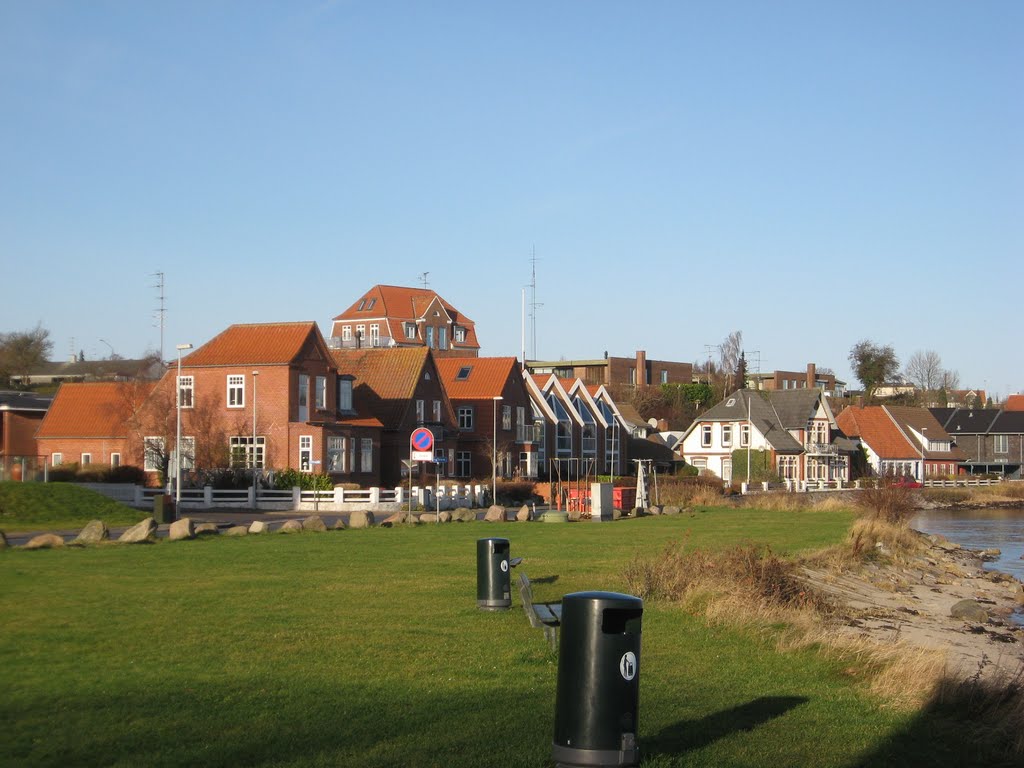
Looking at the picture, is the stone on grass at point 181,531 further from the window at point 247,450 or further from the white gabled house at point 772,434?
the white gabled house at point 772,434

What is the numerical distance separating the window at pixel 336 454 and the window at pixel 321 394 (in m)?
1.56

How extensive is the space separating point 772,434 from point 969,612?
68739 mm

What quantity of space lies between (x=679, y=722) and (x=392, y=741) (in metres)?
2.25

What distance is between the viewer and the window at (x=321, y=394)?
5444 centimetres

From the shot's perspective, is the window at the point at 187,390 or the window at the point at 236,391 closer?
the window at the point at 236,391

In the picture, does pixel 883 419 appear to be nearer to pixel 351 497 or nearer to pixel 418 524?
pixel 351 497

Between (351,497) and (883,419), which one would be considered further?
(883,419)

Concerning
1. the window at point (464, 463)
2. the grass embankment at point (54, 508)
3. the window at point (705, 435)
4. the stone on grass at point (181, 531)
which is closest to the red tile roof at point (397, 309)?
the window at point (705, 435)

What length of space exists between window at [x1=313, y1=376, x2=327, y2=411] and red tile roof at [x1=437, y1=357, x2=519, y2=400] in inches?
647

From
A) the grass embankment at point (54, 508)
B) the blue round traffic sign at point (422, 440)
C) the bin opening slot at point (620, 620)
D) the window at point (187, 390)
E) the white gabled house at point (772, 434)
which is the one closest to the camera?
the bin opening slot at point (620, 620)

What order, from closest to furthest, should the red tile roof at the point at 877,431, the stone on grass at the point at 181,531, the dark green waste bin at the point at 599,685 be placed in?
1. the dark green waste bin at the point at 599,685
2. the stone on grass at the point at 181,531
3. the red tile roof at the point at 877,431

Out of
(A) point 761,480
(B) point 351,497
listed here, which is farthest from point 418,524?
(A) point 761,480

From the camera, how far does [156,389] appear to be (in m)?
57.2

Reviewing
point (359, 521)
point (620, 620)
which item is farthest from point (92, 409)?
point (620, 620)
